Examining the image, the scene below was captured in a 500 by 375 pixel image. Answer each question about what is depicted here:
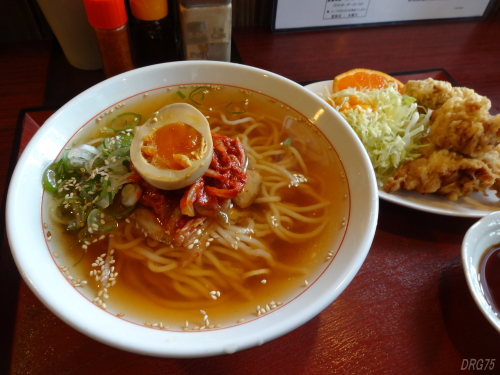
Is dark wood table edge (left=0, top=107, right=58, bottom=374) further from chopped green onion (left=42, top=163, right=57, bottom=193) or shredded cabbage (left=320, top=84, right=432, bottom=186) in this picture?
shredded cabbage (left=320, top=84, right=432, bottom=186)

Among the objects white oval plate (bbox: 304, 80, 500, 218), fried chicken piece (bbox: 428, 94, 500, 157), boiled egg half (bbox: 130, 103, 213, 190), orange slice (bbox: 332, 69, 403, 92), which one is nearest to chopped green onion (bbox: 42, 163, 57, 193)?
boiled egg half (bbox: 130, 103, 213, 190)

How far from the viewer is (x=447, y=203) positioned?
60.7 inches

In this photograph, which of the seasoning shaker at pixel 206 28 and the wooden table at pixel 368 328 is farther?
the seasoning shaker at pixel 206 28

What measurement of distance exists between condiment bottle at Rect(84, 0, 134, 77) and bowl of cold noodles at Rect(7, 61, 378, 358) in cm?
39

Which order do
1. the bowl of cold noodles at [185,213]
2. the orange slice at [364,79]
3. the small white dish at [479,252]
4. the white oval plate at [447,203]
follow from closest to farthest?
the bowl of cold noodles at [185,213]
the small white dish at [479,252]
the white oval plate at [447,203]
the orange slice at [364,79]

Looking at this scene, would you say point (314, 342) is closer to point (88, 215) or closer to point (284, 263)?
point (284, 263)

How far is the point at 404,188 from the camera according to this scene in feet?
5.21

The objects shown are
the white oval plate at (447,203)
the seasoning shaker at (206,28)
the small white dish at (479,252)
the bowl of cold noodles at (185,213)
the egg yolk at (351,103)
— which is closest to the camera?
the bowl of cold noodles at (185,213)

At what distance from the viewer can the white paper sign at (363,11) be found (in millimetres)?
2457

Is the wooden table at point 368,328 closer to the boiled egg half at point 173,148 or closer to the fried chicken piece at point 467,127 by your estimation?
the fried chicken piece at point 467,127

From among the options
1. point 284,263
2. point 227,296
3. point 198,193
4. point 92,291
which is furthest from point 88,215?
point 284,263

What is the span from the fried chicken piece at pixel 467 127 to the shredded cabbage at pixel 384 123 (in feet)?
0.47

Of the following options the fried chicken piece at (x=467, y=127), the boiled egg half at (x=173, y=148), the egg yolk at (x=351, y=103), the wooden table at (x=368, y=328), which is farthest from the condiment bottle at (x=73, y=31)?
the fried chicken piece at (x=467, y=127)

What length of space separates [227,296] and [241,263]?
0.16 m
